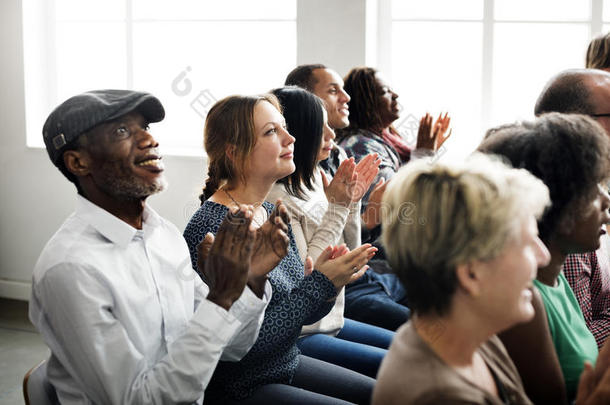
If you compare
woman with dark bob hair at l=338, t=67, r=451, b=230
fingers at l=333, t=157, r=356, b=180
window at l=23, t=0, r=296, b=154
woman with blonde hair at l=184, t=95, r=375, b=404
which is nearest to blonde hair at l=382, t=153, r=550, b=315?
woman with blonde hair at l=184, t=95, r=375, b=404

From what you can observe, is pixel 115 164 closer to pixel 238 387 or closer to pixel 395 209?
pixel 238 387

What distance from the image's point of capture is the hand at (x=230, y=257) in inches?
53.7

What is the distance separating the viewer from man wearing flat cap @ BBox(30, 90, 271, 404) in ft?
4.41

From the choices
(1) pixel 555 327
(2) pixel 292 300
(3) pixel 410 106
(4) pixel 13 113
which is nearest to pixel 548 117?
(1) pixel 555 327

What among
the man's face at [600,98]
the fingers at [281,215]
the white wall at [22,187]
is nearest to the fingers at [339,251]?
the fingers at [281,215]

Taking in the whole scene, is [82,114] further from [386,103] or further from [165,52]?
[165,52]

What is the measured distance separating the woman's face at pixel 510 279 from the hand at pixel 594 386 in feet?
0.68

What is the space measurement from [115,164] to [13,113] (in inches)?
132

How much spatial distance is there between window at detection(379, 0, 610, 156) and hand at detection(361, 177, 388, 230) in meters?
1.45

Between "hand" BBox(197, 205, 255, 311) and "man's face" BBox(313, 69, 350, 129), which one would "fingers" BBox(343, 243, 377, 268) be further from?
"man's face" BBox(313, 69, 350, 129)

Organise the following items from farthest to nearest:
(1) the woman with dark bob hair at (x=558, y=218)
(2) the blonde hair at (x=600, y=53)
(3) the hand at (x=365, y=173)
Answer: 1. (2) the blonde hair at (x=600, y=53)
2. (3) the hand at (x=365, y=173)
3. (1) the woman with dark bob hair at (x=558, y=218)

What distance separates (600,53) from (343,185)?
1.48 m

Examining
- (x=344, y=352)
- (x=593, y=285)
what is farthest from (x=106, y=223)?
(x=593, y=285)

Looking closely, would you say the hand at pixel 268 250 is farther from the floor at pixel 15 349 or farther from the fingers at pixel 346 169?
the floor at pixel 15 349
